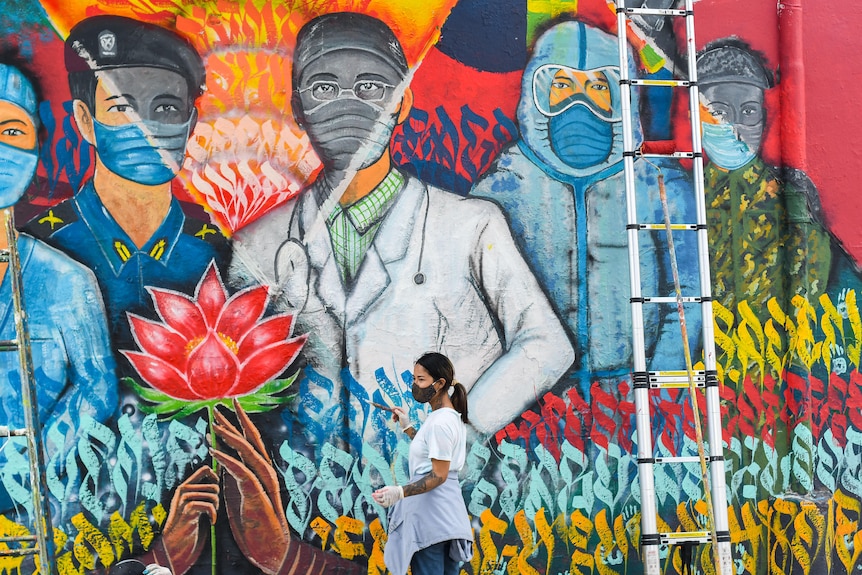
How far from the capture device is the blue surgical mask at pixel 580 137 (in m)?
6.58

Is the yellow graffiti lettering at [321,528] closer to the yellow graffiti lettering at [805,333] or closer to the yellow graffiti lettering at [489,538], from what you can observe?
the yellow graffiti lettering at [489,538]

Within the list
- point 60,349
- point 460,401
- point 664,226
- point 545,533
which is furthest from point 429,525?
point 60,349

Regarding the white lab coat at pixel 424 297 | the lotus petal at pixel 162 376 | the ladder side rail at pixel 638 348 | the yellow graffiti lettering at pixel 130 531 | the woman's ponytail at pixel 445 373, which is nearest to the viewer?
the woman's ponytail at pixel 445 373

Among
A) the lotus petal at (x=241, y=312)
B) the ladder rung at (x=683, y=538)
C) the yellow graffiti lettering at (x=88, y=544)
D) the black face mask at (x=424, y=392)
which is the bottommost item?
the ladder rung at (x=683, y=538)

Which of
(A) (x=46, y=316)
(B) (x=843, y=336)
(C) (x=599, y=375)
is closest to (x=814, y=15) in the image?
(B) (x=843, y=336)

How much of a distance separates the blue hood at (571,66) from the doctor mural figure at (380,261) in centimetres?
52

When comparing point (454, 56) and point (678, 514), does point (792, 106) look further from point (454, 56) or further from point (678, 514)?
point (678, 514)

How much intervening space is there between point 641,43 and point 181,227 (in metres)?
3.10

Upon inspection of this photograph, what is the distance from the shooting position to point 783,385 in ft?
22.0

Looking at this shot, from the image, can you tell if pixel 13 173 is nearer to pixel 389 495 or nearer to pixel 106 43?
pixel 106 43

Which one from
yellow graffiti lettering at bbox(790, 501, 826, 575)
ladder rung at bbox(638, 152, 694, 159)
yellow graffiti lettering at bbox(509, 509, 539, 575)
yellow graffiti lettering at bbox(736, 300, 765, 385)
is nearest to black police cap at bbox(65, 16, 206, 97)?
ladder rung at bbox(638, 152, 694, 159)

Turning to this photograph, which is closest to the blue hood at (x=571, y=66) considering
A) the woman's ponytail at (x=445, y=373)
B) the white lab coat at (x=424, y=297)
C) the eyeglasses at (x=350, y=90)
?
the white lab coat at (x=424, y=297)

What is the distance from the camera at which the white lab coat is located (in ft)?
20.4

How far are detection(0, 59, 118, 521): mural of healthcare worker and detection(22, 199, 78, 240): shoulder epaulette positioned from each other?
0.05m
